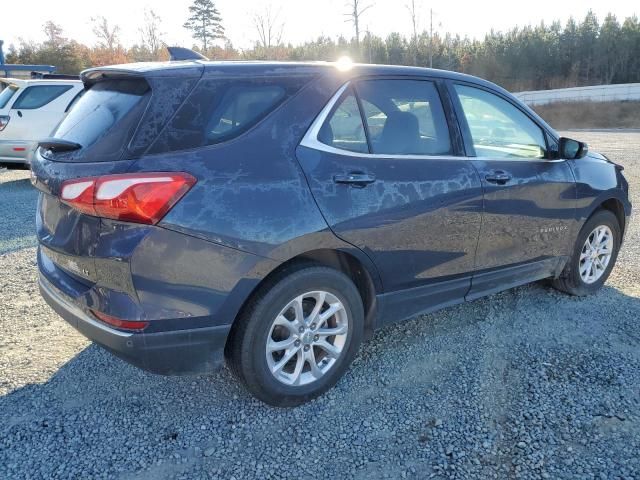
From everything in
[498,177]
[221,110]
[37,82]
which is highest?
[37,82]

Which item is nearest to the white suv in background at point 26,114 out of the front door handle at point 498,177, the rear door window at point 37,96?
the rear door window at point 37,96

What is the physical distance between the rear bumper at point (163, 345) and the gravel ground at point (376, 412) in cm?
40

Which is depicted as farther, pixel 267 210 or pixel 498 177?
pixel 498 177

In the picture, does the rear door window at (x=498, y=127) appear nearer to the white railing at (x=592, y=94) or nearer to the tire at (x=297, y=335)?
the tire at (x=297, y=335)

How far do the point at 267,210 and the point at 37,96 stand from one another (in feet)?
30.9

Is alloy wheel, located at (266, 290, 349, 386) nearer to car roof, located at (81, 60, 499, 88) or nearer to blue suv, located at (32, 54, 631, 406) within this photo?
blue suv, located at (32, 54, 631, 406)

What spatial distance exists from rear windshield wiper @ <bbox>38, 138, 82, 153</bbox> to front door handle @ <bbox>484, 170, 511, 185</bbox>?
2.40 m

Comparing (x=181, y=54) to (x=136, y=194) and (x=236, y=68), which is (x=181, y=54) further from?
(x=136, y=194)

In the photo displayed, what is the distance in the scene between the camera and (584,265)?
14.6ft

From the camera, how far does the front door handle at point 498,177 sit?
3.48 meters

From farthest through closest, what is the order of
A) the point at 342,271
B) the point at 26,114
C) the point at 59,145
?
the point at 26,114, the point at 342,271, the point at 59,145

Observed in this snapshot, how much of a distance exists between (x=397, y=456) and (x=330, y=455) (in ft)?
1.04

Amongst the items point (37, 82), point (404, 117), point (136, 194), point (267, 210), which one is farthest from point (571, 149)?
point (37, 82)

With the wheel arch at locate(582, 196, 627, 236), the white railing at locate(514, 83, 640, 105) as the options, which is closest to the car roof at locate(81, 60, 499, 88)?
the wheel arch at locate(582, 196, 627, 236)
